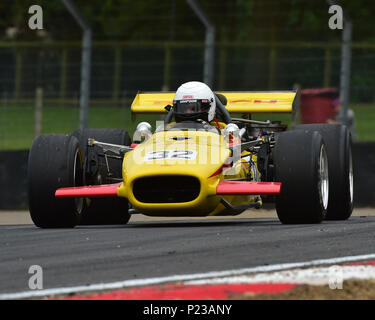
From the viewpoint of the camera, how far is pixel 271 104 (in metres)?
11.8

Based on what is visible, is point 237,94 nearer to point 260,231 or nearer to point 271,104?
point 271,104

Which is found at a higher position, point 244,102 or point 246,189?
point 244,102

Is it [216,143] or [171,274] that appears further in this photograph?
[216,143]

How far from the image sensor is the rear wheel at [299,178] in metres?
9.50

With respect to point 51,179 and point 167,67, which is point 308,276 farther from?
point 167,67

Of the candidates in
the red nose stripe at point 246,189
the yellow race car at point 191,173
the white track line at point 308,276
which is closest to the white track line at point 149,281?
the white track line at point 308,276

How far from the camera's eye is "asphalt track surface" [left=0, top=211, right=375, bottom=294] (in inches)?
251

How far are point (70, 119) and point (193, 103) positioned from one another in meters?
11.9

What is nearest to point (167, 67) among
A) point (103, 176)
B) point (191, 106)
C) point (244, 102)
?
point (244, 102)

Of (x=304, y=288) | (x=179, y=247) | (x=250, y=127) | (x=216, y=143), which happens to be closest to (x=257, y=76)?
(x=250, y=127)

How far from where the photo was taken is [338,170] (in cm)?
1069

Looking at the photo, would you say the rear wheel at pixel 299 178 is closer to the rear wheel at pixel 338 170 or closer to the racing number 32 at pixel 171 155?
the racing number 32 at pixel 171 155

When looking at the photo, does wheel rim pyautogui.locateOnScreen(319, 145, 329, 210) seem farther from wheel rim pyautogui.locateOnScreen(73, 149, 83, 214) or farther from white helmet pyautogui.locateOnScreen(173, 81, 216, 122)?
wheel rim pyautogui.locateOnScreen(73, 149, 83, 214)

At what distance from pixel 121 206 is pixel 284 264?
16.6ft
